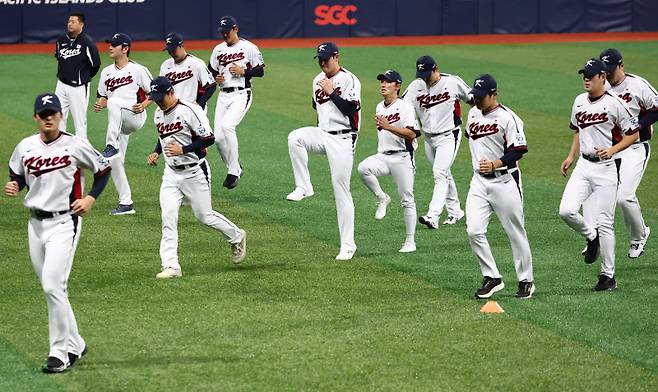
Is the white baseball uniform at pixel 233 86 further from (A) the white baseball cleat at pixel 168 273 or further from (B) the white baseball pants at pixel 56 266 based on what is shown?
(B) the white baseball pants at pixel 56 266

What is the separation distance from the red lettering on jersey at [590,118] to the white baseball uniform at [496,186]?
864 mm

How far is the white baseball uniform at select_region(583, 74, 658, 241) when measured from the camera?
39.2 ft

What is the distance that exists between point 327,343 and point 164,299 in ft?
6.58

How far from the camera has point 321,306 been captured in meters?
10.7

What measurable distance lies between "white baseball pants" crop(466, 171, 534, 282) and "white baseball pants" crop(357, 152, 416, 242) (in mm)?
2063

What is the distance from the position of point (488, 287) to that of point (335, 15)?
74.4ft

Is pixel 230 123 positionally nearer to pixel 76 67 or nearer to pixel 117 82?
pixel 117 82

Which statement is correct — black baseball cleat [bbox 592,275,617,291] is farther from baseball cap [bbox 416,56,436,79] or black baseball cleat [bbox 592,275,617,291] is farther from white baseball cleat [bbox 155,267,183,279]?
white baseball cleat [bbox 155,267,183,279]

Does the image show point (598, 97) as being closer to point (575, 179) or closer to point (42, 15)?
point (575, 179)

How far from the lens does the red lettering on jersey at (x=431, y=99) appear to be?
14220 millimetres

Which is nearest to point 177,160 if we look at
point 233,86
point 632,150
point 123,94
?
point 123,94

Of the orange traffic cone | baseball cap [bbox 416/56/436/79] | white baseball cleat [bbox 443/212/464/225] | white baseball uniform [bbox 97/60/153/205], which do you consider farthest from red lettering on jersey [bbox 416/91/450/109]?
the orange traffic cone

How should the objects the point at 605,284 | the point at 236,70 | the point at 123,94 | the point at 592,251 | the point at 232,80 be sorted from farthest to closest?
the point at 232,80, the point at 236,70, the point at 123,94, the point at 592,251, the point at 605,284

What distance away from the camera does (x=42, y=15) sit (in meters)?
30.3
